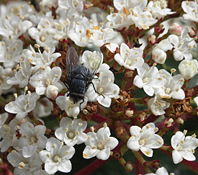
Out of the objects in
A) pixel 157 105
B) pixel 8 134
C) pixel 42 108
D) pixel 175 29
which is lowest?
pixel 42 108

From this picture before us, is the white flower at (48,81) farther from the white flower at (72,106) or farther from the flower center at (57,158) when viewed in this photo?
the flower center at (57,158)

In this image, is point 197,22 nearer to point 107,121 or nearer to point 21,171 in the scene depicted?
point 107,121

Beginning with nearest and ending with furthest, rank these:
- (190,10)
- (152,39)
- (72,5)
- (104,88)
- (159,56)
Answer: (104,88) < (159,56) < (152,39) < (190,10) < (72,5)

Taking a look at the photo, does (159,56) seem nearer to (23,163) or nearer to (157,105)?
(157,105)

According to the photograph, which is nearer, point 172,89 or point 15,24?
point 172,89

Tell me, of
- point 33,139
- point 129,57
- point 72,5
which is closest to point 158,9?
point 129,57

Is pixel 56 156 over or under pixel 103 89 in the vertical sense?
under

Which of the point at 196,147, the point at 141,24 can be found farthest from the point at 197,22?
Result: the point at 196,147

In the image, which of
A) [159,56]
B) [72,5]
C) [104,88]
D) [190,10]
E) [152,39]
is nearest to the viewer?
[104,88]
